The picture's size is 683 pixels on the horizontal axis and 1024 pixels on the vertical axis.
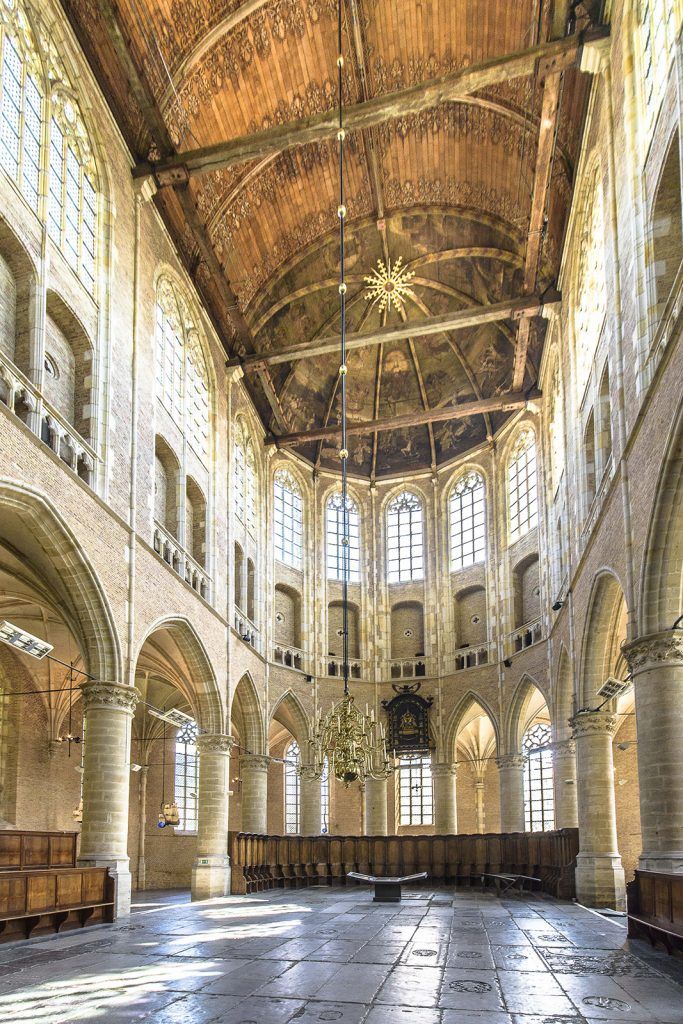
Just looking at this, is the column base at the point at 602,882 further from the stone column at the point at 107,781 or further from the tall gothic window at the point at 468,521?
the tall gothic window at the point at 468,521

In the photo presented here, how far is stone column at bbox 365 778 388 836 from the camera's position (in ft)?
109

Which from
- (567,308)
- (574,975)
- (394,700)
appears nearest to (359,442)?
(394,700)

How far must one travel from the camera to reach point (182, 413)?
78.0 ft

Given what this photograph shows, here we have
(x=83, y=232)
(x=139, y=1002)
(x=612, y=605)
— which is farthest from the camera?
(x=612, y=605)

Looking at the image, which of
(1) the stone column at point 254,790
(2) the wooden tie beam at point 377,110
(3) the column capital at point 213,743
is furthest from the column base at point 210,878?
(2) the wooden tie beam at point 377,110

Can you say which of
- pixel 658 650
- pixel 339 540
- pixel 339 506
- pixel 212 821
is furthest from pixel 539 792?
pixel 658 650

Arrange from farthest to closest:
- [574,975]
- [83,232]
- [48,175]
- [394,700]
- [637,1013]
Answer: [394,700], [83,232], [48,175], [574,975], [637,1013]

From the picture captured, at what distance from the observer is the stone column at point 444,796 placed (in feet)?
109

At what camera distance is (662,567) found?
46.7 ft

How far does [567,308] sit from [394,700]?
17307 mm

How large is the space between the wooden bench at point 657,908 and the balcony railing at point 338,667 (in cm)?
2192

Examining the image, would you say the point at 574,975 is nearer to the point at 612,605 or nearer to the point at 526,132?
the point at 612,605

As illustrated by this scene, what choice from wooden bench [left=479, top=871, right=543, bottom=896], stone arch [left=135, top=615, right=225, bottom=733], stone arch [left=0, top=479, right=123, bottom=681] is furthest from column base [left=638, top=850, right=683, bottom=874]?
stone arch [left=135, top=615, right=225, bottom=733]

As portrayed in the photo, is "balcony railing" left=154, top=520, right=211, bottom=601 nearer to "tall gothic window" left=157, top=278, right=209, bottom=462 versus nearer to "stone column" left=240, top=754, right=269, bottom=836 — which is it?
"tall gothic window" left=157, top=278, right=209, bottom=462
